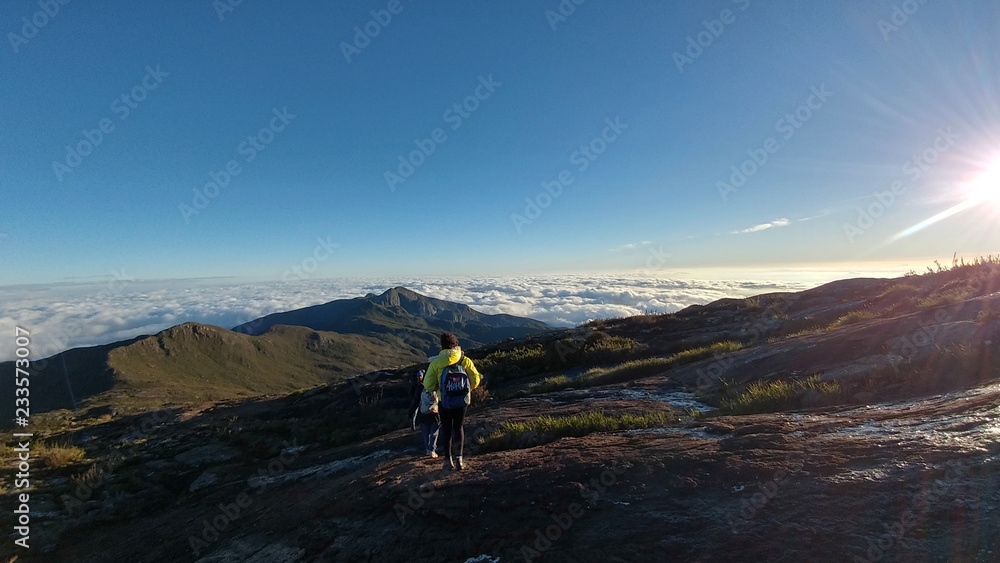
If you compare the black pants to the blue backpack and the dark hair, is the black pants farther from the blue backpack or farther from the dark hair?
the dark hair

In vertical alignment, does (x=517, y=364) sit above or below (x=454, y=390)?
below

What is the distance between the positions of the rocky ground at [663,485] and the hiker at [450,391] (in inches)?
24.0

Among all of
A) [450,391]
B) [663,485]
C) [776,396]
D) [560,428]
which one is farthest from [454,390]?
[776,396]

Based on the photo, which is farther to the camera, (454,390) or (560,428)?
(560,428)

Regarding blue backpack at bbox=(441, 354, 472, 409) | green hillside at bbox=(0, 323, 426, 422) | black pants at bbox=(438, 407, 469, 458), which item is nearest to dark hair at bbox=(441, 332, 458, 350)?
blue backpack at bbox=(441, 354, 472, 409)

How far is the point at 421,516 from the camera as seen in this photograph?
5.33 meters

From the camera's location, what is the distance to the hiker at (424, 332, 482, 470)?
283 inches

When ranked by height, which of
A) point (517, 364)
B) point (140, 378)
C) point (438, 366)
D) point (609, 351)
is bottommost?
point (140, 378)

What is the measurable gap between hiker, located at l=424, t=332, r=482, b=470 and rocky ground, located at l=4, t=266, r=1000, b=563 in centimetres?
61

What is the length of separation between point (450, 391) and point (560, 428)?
2343 mm

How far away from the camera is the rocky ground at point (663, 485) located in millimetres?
3672

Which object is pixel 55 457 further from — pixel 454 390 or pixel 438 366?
pixel 454 390

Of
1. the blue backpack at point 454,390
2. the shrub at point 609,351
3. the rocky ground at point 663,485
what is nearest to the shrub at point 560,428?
the rocky ground at point 663,485

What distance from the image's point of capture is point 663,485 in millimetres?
4809
